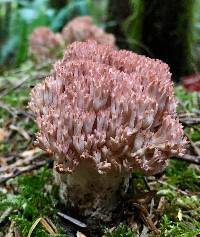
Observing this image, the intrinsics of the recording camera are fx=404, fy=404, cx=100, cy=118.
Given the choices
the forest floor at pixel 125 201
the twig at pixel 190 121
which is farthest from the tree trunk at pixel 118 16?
the forest floor at pixel 125 201

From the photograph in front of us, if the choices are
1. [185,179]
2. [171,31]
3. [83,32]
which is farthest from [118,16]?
[185,179]

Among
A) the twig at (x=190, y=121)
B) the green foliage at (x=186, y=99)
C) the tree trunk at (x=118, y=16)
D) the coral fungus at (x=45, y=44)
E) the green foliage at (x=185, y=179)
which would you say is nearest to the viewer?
the green foliage at (x=185, y=179)

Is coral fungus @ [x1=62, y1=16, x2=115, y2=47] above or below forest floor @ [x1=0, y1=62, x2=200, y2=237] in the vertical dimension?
above

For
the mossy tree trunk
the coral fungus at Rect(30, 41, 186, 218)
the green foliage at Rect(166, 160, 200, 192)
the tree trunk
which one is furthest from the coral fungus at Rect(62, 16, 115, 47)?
the coral fungus at Rect(30, 41, 186, 218)

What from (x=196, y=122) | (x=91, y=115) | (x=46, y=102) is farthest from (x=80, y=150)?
(x=196, y=122)

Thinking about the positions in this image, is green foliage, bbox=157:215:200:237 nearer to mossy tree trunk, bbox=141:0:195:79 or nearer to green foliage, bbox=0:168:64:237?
green foliage, bbox=0:168:64:237

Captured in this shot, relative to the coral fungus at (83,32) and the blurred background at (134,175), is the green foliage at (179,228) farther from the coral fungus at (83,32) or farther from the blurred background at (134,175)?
the coral fungus at (83,32)
